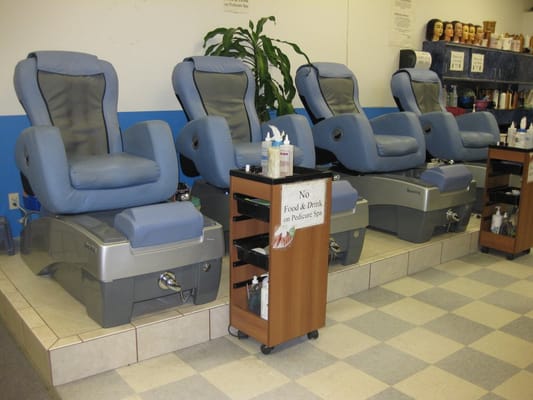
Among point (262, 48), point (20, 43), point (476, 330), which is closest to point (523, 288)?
point (476, 330)

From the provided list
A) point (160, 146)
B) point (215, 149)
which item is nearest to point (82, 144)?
point (160, 146)

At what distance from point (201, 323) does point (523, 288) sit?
1875 millimetres

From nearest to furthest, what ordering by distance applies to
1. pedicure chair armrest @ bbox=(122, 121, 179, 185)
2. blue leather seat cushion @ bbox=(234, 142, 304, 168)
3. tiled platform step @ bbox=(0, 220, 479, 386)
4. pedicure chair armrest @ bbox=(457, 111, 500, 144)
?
tiled platform step @ bbox=(0, 220, 479, 386) → pedicure chair armrest @ bbox=(122, 121, 179, 185) → blue leather seat cushion @ bbox=(234, 142, 304, 168) → pedicure chair armrest @ bbox=(457, 111, 500, 144)

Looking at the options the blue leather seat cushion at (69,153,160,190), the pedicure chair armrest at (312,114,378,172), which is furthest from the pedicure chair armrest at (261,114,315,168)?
the blue leather seat cushion at (69,153,160,190)

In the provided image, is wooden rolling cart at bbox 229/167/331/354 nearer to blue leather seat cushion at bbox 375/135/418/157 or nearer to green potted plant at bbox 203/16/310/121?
blue leather seat cushion at bbox 375/135/418/157

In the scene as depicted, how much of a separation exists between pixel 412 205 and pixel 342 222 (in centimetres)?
78

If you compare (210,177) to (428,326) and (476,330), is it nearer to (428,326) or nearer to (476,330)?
(428,326)

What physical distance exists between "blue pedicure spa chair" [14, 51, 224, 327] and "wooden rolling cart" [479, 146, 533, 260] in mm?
2056

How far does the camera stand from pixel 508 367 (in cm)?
208

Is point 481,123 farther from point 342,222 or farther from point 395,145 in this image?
point 342,222

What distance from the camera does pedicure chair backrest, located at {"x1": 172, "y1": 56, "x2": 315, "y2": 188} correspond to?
278 cm

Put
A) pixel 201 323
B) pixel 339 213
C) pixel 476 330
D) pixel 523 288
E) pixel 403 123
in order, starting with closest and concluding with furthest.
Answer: pixel 201 323 < pixel 476 330 < pixel 339 213 < pixel 523 288 < pixel 403 123

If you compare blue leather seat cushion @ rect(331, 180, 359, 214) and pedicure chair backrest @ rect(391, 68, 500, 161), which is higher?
pedicure chair backrest @ rect(391, 68, 500, 161)

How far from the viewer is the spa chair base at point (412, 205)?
3.29 metres
